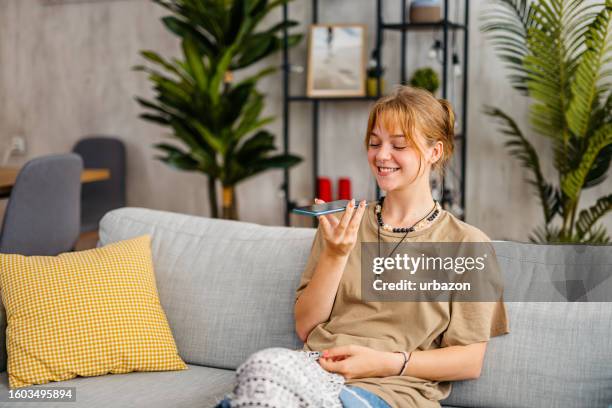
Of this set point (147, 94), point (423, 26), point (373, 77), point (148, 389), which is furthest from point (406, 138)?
point (147, 94)

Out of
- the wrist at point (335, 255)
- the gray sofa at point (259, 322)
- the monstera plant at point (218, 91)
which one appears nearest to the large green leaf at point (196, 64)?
the monstera plant at point (218, 91)

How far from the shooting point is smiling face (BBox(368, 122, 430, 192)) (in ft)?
4.90

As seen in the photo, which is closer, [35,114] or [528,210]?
[528,210]

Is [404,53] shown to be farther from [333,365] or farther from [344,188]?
[333,365]

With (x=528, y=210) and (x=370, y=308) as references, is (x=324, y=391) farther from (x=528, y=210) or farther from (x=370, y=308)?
(x=528, y=210)

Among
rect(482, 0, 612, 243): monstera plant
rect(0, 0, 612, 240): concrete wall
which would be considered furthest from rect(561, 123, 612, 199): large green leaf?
rect(0, 0, 612, 240): concrete wall

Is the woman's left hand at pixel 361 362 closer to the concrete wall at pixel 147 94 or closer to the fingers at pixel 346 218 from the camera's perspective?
the fingers at pixel 346 218

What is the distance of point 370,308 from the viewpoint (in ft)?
4.95

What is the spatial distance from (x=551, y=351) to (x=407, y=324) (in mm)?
346

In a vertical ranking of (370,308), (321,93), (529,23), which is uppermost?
(529,23)

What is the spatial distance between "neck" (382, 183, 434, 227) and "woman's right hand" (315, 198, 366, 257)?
0.15m

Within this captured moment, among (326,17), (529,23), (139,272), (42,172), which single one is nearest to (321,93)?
(326,17)

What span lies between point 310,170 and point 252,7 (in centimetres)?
95

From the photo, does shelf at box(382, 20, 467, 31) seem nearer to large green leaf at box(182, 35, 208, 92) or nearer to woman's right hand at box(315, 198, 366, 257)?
large green leaf at box(182, 35, 208, 92)
